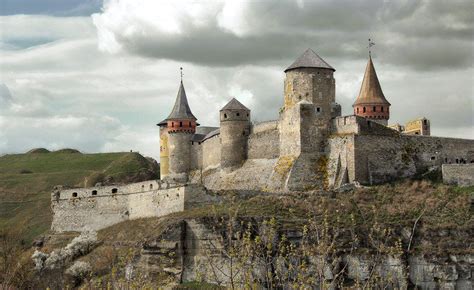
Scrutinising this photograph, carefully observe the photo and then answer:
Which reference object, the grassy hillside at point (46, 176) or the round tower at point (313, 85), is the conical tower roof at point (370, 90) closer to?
the round tower at point (313, 85)

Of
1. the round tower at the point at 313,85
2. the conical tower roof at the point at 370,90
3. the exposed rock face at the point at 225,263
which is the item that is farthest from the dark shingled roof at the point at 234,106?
the exposed rock face at the point at 225,263

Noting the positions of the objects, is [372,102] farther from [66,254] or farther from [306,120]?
[66,254]

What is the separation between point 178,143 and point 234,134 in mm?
9888

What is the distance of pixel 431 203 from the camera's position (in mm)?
61531

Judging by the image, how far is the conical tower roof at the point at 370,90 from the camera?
3071 inches

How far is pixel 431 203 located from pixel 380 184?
16.4 feet

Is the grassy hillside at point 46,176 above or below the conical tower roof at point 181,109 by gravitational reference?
below

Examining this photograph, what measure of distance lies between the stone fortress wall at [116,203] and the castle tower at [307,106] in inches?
369

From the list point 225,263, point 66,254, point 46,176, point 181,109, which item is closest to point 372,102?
point 181,109

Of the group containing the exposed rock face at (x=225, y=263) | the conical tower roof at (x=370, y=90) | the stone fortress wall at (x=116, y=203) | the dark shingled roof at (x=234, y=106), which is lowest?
the exposed rock face at (x=225, y=263)

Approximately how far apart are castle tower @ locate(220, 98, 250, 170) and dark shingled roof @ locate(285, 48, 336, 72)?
7.53m

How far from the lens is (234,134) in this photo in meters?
72.1

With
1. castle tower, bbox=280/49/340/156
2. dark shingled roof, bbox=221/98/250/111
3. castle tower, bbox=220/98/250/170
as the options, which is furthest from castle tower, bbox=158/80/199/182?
castle tower, bbox=280/49/340/156

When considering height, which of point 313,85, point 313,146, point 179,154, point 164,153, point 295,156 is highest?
point 313,85
